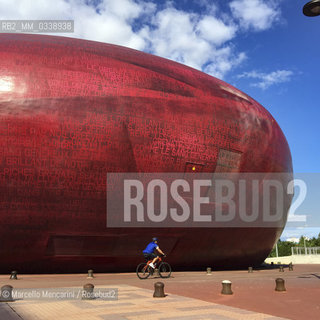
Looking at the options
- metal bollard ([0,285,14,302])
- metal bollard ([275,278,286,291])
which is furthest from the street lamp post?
metal bollard ([0,285,14,302])

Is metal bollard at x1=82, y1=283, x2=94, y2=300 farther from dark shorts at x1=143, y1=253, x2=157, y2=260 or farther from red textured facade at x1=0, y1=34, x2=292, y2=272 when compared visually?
red textured facade at x1=0, y1=34, x2=292, y2=272

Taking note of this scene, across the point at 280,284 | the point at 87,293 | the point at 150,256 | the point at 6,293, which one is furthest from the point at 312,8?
the point at 6,293

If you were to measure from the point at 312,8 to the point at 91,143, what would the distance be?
8.88m

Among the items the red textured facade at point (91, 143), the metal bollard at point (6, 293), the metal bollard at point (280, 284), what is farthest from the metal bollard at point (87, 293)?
the red textured facade at point (91, 143)

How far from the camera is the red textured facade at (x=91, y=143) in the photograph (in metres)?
13.7

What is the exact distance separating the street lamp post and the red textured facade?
7.34 m

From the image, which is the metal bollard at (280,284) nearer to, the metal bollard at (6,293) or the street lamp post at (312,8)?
the metal bollard at (6,293)

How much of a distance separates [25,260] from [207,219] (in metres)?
7.83

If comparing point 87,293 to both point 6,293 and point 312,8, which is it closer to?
point 6,293

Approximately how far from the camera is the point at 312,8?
9.32 meters

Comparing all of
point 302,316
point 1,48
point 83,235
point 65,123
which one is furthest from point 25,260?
point 302,316

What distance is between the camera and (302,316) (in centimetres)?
611

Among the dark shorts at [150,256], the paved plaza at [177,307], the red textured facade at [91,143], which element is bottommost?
the paved plaza at [177,307]

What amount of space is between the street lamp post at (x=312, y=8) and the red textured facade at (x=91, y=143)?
24.1ft
